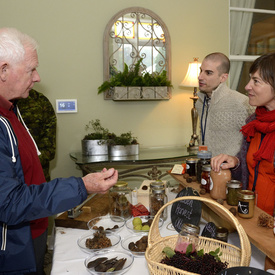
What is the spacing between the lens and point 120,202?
1436mm

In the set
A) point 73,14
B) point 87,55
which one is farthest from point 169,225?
point 73,14

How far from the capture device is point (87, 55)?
10.1 feet

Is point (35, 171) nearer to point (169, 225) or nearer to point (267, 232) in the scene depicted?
point (169, 225)

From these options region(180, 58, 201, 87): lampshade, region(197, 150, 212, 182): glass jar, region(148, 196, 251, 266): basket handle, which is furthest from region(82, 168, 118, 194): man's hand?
region(180, 58, 201, 87): lampshade

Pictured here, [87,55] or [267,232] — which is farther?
[87,55]

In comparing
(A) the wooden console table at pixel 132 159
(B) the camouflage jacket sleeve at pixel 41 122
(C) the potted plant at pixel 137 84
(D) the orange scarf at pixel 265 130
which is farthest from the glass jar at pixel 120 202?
(C) the potted plant at pixel 137 84

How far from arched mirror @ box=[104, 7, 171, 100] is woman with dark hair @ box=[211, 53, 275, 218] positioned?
1.67m

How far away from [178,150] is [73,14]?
1794 mm

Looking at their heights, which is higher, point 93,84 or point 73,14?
point 73,14

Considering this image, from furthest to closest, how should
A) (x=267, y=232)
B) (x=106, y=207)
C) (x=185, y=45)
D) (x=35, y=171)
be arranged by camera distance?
(x=185, y=45)
(x=106, y=207)
(x=35, y=171)
(x=267, y=232)

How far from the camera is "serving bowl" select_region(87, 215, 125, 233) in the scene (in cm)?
132

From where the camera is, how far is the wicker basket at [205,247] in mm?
827

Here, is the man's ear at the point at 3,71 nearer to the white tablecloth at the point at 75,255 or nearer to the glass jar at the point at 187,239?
the white tablecloth at the point at 75,255

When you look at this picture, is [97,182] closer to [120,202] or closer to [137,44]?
[120,202]
